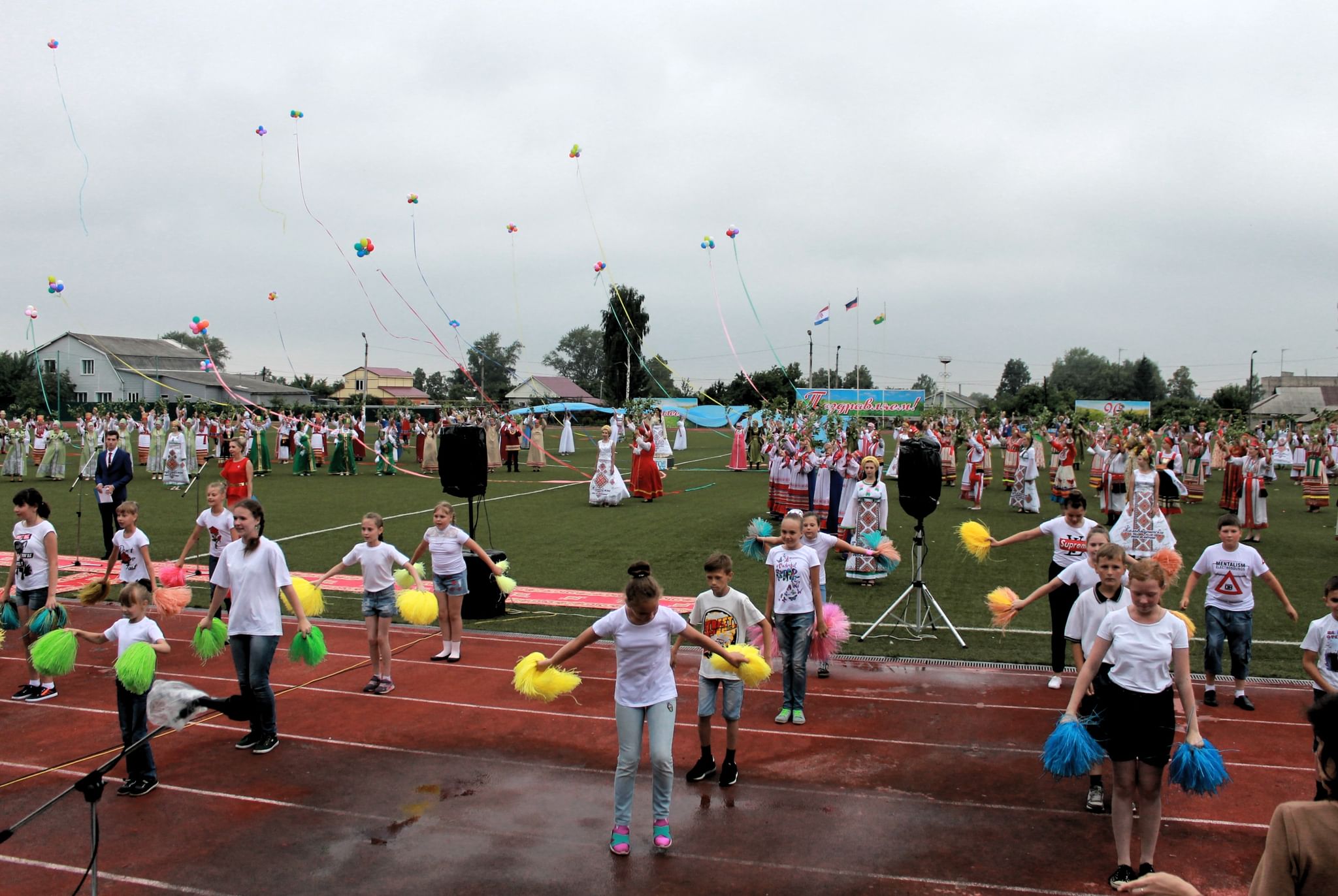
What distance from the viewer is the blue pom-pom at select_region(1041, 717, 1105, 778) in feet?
16.0

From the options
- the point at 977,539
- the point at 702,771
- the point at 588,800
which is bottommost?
the point at 588,800

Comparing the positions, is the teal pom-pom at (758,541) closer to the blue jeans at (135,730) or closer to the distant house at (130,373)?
the blue jeans at (135,730)

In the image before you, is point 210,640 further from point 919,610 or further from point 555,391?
point 555,391

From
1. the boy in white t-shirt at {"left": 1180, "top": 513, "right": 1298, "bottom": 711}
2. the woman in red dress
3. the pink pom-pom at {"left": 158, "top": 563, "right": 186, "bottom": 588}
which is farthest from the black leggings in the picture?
the woman in red dress

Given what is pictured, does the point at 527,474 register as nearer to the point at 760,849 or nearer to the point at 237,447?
the point at 237,447

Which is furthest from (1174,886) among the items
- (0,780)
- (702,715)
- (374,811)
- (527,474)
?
(527,474)

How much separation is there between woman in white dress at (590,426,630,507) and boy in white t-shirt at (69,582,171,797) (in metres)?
16.2

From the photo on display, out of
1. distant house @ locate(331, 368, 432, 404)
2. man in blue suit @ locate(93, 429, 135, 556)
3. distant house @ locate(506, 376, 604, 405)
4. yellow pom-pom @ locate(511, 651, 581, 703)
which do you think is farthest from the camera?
distant house @ locate(506, 376, 604, 405)

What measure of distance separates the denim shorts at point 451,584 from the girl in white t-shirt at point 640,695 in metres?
4.08

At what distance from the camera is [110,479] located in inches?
576

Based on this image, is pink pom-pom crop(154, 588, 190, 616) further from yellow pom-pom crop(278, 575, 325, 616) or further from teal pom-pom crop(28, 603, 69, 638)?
yellow pom-pom crop(278, 575, 325, 616)

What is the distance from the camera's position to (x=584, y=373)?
140125 mm

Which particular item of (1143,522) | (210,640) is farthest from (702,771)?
A: (1143,522)

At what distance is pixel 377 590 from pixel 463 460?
132 inches
